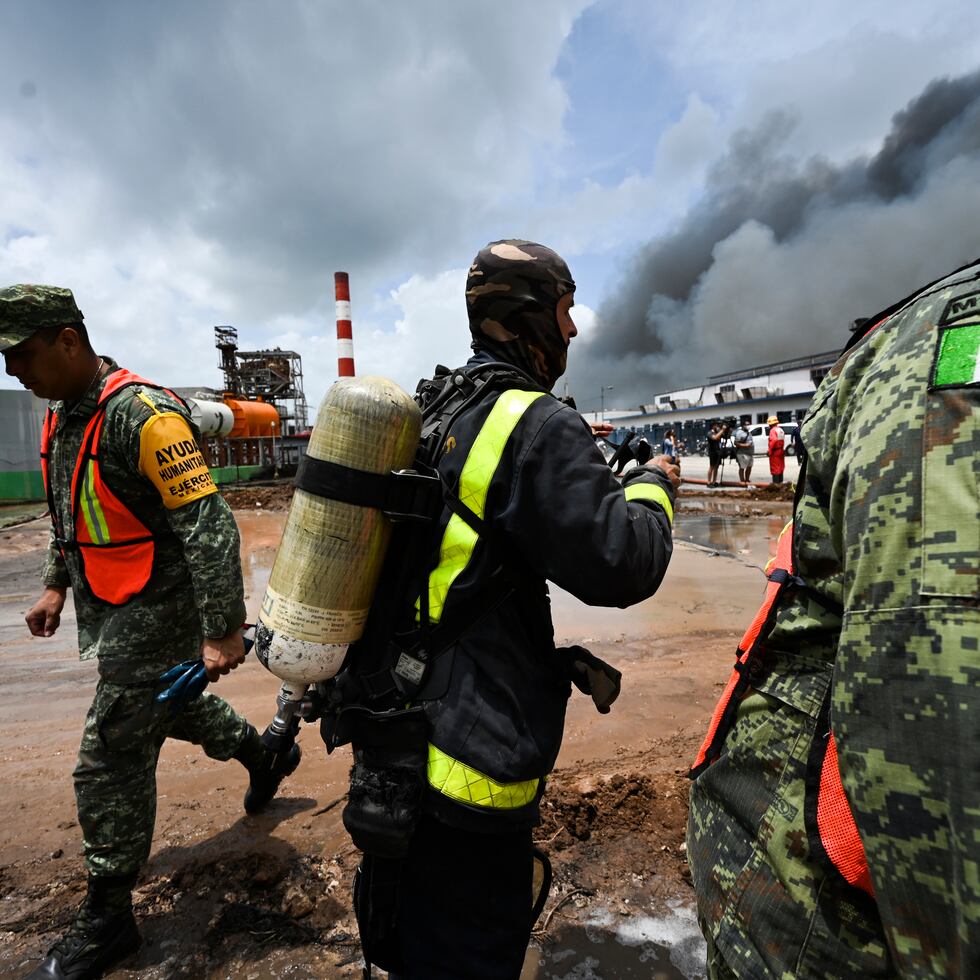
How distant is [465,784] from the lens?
121 centimetres

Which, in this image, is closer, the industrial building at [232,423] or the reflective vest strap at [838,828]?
the reflective vest strap at [838,828]

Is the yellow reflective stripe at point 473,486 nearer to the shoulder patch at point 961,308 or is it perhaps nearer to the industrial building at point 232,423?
the shoulder patch at point 961,308

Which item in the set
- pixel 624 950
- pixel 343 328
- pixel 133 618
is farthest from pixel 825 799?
pixel 343 328

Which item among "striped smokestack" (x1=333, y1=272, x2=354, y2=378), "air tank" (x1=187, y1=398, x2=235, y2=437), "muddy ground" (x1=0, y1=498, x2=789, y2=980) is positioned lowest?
"muddy ground" (x1=0, y1=498, x2=789, y2=980)

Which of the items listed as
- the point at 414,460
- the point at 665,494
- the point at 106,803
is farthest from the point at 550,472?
the point at 106,803

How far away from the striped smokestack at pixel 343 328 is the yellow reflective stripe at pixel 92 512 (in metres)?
12.8

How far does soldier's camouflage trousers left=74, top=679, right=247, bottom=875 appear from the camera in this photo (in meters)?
1.96

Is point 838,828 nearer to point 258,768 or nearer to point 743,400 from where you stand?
point 258,768

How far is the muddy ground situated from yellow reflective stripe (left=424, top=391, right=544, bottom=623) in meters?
1.41

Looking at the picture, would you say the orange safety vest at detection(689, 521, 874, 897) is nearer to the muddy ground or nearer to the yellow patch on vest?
the muddy ground

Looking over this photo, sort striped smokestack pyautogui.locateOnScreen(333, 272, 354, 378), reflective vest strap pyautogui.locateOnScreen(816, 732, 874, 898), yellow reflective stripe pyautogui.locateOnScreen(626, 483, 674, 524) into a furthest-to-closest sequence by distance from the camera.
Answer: striped smokestack pyautogui.locateOnScreen(333, 272, 354, 378) → yellow reflective stripe pyautogui.locateOnScreen(626, 483, 674, 524) → reflective vest strap pyautogui.locateOnScreen(816, 732, 874, 898)

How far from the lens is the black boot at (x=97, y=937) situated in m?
1.84

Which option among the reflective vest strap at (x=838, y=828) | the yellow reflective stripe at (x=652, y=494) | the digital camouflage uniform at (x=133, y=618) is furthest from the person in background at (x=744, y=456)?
the reflective vest strap at (x=838, y=828)

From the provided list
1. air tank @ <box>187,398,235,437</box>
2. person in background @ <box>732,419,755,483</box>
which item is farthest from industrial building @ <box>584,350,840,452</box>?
air tank @ <box>187,398,235,437</box>
